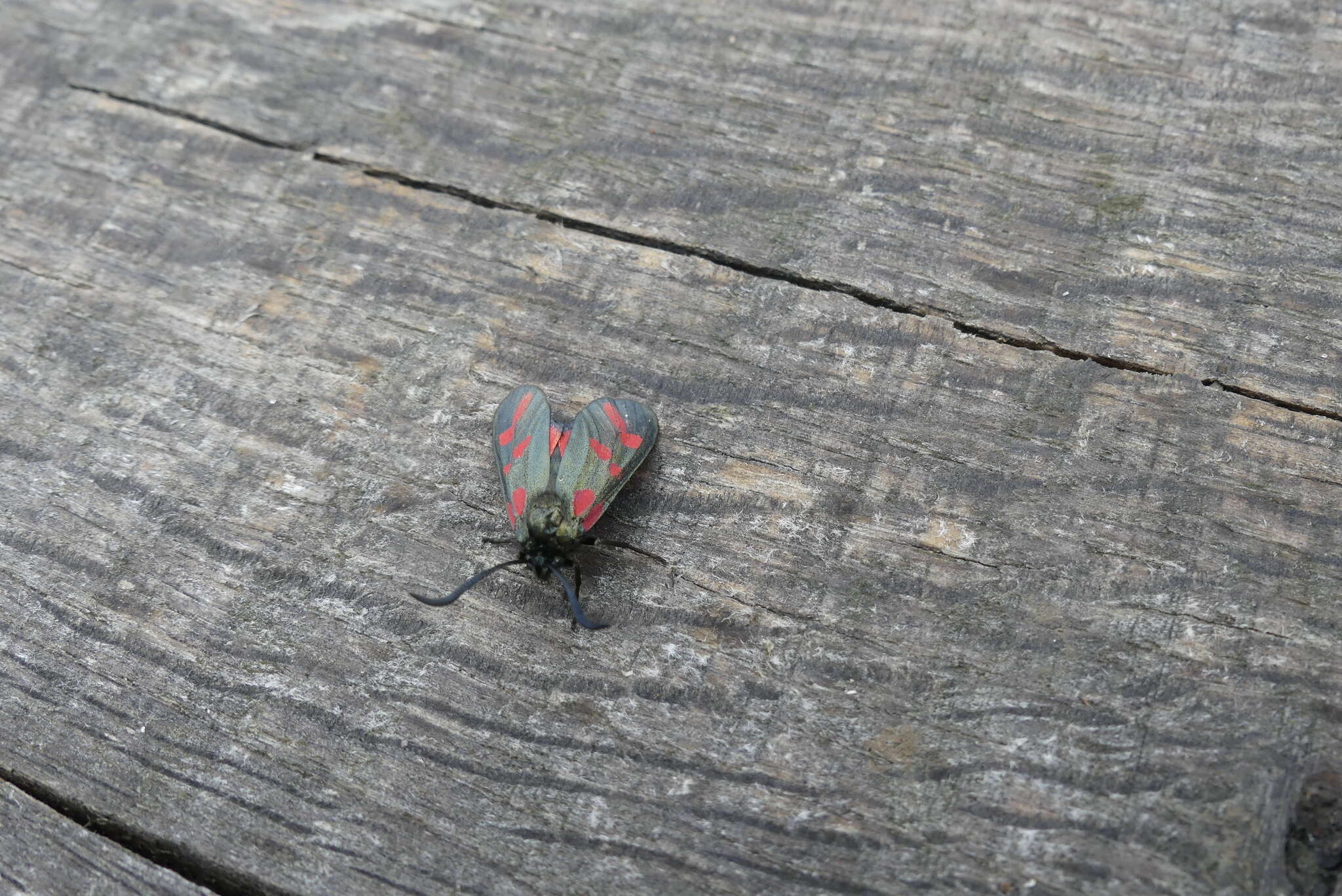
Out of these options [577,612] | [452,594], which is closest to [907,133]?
[577,612]

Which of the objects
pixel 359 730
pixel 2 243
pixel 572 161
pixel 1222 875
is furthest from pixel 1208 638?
pixel 2 243

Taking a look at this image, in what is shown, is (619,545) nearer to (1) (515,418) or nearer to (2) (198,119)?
(1) (515,418)

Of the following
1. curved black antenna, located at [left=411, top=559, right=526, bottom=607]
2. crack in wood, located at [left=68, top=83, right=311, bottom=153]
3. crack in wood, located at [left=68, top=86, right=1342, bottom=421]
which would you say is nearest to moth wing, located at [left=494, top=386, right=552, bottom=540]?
curved black antenna, located at [left=411, top=559, right=526, bottom=607]

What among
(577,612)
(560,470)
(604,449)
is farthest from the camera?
(560,470)

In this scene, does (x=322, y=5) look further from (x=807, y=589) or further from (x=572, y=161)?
(x=807, y=589)

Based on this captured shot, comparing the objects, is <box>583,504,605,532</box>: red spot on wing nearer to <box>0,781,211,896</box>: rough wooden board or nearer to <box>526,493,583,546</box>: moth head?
<box>526,493,583,546</box>: moth head
